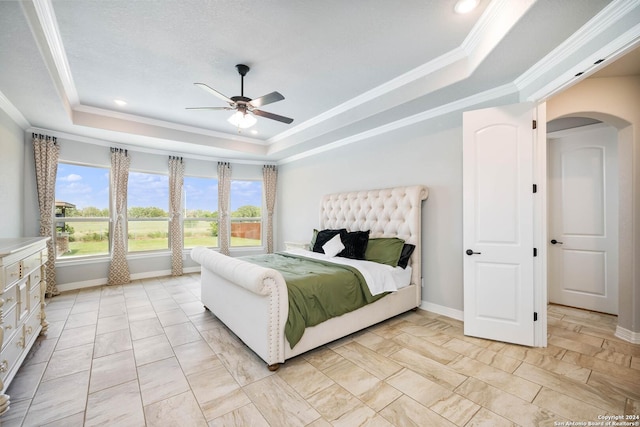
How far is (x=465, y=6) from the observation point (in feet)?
6.86

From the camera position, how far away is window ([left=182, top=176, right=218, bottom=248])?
20.0ft

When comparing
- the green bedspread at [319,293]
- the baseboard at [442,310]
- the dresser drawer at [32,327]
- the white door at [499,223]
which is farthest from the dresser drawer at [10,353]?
the baseboard at [442,310]

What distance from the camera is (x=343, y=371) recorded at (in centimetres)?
231

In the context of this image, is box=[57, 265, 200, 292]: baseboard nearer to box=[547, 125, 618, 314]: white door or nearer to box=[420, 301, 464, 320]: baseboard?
box=[420, 301, 464, 320]: baseboard

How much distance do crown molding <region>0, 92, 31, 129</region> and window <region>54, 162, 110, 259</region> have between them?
86cm

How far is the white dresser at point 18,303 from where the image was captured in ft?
6.14

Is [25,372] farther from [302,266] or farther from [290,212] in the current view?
[290,212]

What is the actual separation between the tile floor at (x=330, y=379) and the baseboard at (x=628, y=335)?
0.11 metres

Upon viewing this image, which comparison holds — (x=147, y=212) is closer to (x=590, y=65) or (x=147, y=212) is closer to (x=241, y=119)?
(x=241, y=119)

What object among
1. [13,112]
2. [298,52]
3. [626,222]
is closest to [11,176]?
[13,112]

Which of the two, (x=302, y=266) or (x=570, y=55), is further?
(x=302, y=266)

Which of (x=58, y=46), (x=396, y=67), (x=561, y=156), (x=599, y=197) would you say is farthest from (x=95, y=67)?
(x=599, y=197)

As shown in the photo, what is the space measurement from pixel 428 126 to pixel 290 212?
12.4 ft

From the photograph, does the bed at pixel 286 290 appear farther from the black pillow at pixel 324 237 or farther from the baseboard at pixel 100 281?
the baseboard at pixel 100 281
